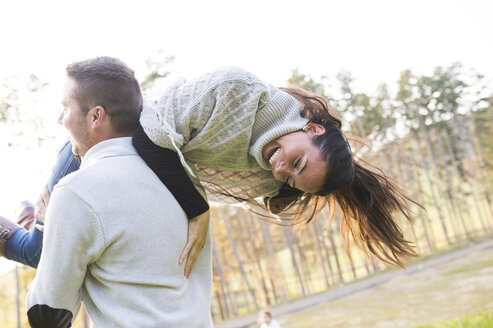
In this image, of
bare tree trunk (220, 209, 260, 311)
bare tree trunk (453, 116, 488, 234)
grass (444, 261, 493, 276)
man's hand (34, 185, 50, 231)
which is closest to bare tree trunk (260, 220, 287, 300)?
bare tree trunk (220, 209, 260, 311)

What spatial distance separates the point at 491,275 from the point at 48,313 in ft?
47.3

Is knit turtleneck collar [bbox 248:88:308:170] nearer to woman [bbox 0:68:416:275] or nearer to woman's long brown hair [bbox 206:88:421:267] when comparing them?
woman [bbox 0:68:416:275]

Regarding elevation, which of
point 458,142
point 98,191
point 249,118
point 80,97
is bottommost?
point 98,191

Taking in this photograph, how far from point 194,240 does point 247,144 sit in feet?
1.55

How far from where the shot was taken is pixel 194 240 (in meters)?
1.73

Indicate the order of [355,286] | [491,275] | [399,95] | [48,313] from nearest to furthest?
[48,313]
[491,275]
[355,286]
[399,95]

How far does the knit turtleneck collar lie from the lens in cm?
191

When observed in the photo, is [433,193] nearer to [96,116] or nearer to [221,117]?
[221,117]

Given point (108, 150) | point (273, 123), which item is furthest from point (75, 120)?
point (273, 123)

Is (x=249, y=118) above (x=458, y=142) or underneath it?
underneath

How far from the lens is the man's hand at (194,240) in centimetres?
171

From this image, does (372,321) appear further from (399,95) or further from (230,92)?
(399,95)

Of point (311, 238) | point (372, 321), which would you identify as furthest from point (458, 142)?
point (372, 321)

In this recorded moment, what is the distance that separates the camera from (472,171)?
28531 millimetres
